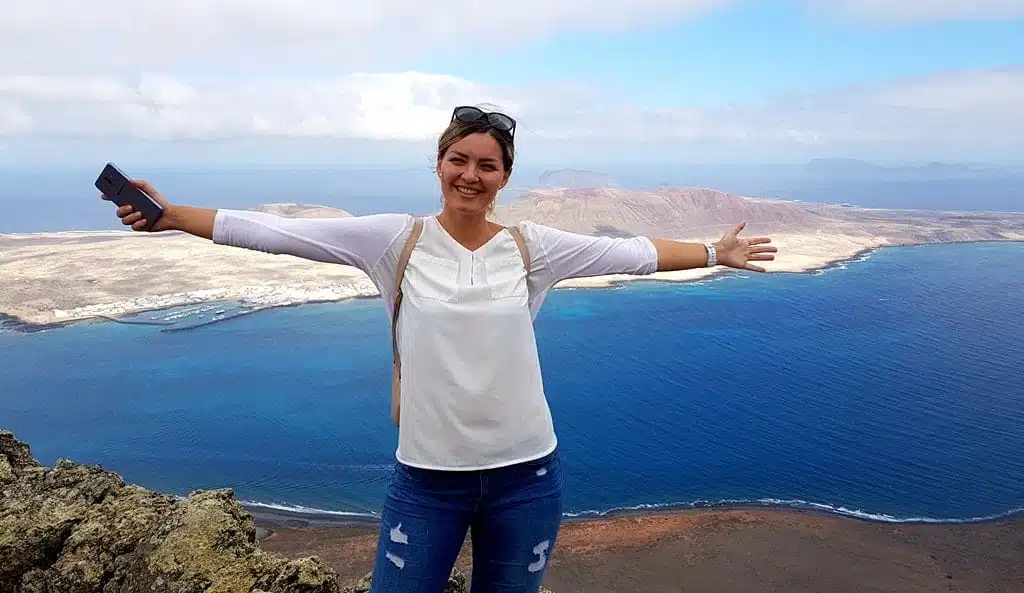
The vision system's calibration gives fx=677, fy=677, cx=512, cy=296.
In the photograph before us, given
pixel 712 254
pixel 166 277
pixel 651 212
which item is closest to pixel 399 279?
pixel 712 254

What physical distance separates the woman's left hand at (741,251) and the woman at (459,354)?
26.8 inches

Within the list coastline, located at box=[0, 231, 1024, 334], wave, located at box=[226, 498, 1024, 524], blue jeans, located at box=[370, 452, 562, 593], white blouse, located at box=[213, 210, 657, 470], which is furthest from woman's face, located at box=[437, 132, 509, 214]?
coastline, located at box=[0, 231, 1024, 334]

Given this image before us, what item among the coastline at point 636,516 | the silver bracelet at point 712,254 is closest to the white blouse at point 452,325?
the silver bracelet at point 712,254

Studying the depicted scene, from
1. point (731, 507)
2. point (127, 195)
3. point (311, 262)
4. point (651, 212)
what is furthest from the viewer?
point (651, 212)

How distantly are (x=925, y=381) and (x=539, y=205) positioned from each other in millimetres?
53386

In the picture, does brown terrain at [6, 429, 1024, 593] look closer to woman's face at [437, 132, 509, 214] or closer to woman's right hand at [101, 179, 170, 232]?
woman's right hand at [101, 179, 170, 232]

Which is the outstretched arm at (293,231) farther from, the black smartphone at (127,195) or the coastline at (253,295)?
the coastline at (253,295)

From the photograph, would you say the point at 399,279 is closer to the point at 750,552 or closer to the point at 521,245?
the point at 521,245

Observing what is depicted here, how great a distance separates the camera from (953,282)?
46719 millimetres

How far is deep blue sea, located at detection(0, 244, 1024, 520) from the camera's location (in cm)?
2003

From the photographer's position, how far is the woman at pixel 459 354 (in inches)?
70.0

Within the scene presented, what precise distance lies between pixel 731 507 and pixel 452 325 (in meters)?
19.1

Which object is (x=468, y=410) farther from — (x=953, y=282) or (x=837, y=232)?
(x=837, y=232)

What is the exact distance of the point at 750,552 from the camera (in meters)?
16.2
